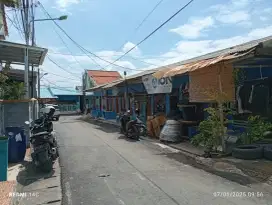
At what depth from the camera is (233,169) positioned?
8.13 meters

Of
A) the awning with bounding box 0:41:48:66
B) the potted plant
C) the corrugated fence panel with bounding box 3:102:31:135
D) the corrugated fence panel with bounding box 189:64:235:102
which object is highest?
the awning with bounding box 0:41:48:66

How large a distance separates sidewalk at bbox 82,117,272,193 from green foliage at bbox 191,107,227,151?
1.66ft

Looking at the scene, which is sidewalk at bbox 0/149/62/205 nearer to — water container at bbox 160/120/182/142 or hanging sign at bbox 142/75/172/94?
water container at bbox 160/120/182/142

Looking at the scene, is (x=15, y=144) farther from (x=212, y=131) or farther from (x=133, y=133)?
(x=133, y=133)

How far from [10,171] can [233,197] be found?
565 centimetres

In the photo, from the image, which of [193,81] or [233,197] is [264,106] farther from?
[233,197]

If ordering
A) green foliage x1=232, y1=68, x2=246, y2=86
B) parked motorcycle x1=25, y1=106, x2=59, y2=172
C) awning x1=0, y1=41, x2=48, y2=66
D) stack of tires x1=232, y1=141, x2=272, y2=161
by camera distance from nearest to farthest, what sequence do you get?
parked motorcycle x1=25, y1=106, x2=59, y2=172
stack of tires x1=232, y1=141, x2=272, y2=161
green foliage x1=232, y1=68, x2=246, y2=86
awning x1=0, y1=41, x2=48, y2=66

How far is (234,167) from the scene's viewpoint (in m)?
8.28

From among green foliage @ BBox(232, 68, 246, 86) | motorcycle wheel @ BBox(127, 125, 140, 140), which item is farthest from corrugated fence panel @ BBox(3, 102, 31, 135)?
green foliage @ BBox(232, 68, 246, 86)

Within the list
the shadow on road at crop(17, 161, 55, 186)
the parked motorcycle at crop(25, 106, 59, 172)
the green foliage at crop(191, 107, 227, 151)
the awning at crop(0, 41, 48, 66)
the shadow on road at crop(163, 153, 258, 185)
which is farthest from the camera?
the awning at crop(0, 41, 48, 66)

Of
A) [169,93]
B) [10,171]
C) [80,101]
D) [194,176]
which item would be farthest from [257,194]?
[80,101]

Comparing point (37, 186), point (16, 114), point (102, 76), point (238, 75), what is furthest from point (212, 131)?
A: point (102, 76)

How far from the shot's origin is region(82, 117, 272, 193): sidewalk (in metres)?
7.10

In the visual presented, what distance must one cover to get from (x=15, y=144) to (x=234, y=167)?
6160 mm
